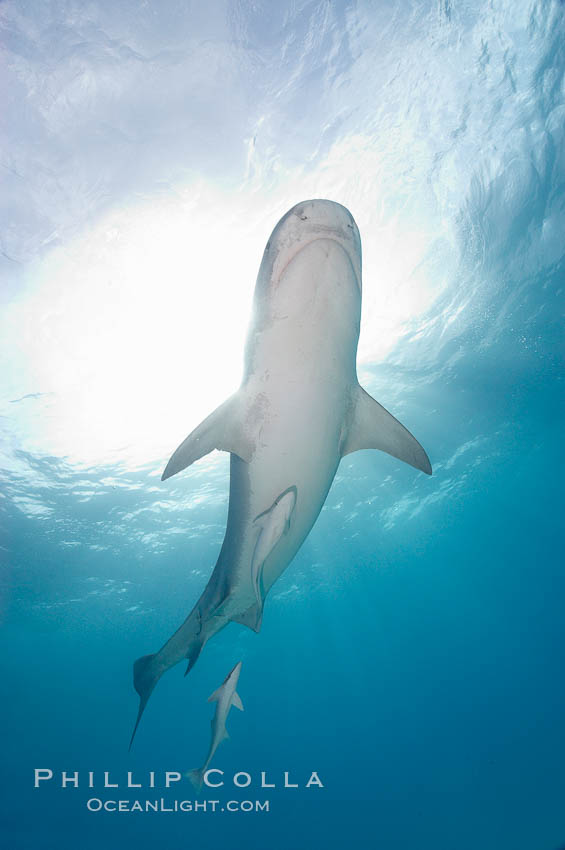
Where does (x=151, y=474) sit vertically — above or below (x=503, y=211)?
below

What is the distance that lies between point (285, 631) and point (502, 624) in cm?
3526

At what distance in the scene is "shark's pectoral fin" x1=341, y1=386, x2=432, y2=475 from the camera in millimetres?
4090

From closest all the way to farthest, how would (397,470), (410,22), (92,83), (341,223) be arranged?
1. (341,223)
2. (92,83)
3. (410,22)
4. (397,470)

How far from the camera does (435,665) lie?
61.9m

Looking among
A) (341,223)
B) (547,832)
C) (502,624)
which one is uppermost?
(502,624)

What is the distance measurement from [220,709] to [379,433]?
6.24 metres

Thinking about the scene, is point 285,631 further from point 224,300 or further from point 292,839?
point 224,300

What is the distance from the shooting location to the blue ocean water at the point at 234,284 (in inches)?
266

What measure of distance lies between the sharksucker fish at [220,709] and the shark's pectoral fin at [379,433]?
4818 millimetres

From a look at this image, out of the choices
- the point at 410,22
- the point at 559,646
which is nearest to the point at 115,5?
the point at 410,22

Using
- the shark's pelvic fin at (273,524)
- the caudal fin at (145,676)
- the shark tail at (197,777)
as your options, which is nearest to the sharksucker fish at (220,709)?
the shark tail at (197,777)

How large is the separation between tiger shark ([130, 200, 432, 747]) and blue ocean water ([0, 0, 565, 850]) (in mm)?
5992

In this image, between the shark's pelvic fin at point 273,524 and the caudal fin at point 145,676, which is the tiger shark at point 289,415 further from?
the caudal fin at point 145,676

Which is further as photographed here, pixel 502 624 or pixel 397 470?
pixel 502 624
